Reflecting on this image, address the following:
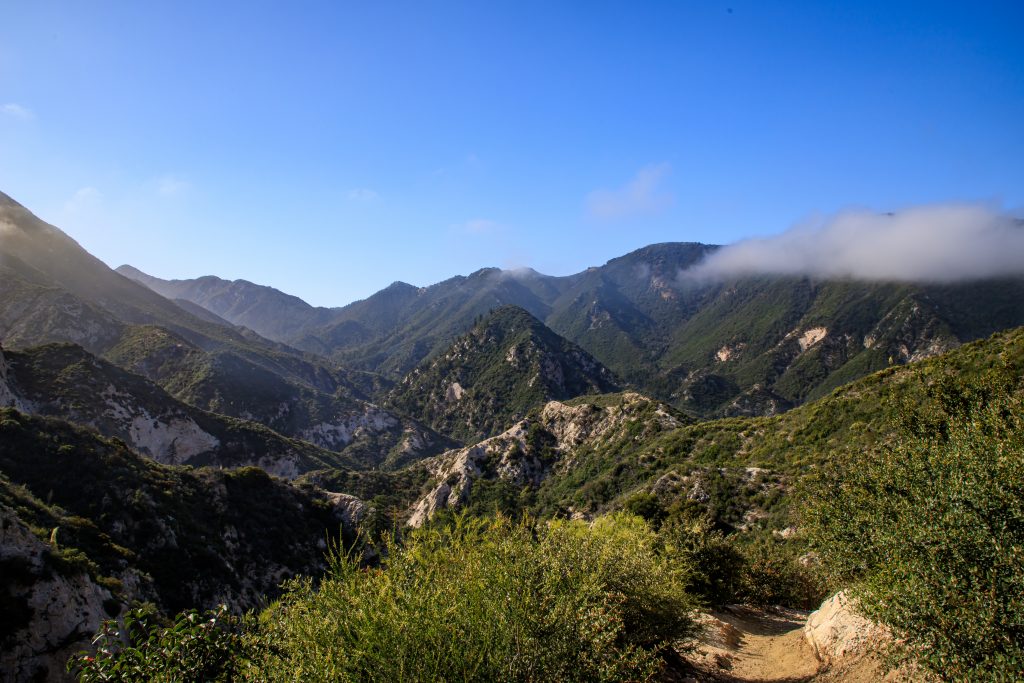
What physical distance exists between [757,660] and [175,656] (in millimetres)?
22629

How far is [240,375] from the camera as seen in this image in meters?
147

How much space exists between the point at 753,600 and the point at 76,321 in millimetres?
168609

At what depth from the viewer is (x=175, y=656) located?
1041cm

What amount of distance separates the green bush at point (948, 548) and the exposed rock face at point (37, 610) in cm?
2650

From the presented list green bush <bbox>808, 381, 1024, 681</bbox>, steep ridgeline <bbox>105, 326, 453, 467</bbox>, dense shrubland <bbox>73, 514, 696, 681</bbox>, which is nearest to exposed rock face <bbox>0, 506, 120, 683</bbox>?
dense shrubland <bbox>73, 514, 696, 681</bbox>

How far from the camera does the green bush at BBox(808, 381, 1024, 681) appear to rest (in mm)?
10258

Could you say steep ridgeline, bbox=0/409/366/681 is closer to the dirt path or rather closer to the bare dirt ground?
the bare dirt ground

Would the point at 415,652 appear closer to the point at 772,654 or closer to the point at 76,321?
the point at 772,654

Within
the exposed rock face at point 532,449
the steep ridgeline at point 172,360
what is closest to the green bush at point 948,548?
the exposed rock face at point 532,449

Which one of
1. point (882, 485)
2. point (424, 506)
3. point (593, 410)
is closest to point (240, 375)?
point (424, 506)

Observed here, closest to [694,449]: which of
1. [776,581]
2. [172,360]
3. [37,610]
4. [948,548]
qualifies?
[776,581]

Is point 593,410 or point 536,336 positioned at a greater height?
point 536,336

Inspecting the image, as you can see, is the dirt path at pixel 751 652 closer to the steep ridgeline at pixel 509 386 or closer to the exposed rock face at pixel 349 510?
the exposed rock face at pixel 349 510

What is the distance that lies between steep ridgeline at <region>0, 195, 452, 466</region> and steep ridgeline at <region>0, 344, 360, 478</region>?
38.8m
